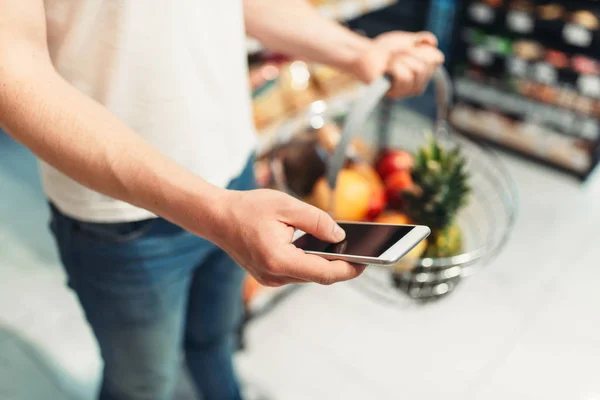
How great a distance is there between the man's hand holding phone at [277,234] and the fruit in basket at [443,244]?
373 millimetres

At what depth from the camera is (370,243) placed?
452 mm

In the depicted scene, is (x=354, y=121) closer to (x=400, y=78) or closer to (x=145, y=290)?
(x=400, y=78)

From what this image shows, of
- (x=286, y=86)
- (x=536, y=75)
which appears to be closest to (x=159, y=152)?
(x=286, y=86)

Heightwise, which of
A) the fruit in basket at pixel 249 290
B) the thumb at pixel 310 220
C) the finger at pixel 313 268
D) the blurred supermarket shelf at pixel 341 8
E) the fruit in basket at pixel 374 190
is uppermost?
the thumb at pixel 310 220

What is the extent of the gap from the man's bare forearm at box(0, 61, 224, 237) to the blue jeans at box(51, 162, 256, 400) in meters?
0.20

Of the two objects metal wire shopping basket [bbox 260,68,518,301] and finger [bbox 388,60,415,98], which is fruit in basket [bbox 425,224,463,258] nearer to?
metal wire shopping basket [bbox 260,68,518,301]

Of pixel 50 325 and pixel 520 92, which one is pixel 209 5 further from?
pixel 520 92

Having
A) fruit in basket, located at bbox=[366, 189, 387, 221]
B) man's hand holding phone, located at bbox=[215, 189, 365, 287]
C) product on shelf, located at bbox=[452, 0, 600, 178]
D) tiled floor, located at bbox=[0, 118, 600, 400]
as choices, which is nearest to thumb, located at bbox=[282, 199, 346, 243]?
man's hand holding phone, located at bbox=[215, 189, 365, 287]

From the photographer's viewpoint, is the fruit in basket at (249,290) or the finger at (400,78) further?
the fruit in basket at (249,290)

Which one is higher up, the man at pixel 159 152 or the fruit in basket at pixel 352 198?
the man at pixel 159 152

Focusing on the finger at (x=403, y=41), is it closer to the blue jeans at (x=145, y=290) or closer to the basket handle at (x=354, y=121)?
the basket handle at (x=354, y=121)

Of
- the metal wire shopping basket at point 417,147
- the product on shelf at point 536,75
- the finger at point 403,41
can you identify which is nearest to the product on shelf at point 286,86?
the metal wire shopping basket at point 417,147

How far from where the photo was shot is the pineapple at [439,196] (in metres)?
0.76

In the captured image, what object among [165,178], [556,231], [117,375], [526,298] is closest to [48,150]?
[165,178]
